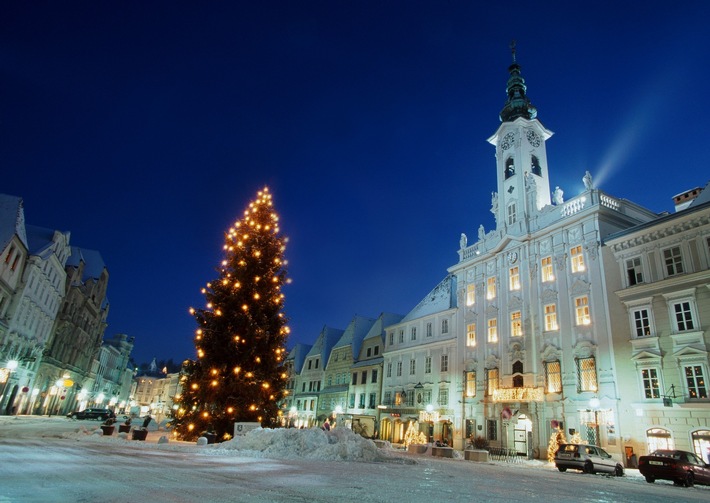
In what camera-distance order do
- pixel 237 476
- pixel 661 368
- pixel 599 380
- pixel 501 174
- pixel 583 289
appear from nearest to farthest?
pixel 237 476 → pixel 661 368 → pixel 599 380 → pixel 583 289 → pixel 501 174

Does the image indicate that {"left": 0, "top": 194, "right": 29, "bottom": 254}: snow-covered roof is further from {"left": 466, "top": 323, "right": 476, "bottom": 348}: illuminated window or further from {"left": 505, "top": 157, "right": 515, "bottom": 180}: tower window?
{"left": 505, "top": 157, "right": 515, "bottom": 180}: tower window

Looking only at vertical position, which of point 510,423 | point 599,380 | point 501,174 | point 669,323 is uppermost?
point 501,174

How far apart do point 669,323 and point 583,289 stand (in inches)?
262

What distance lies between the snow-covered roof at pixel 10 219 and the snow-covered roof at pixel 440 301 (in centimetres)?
3827

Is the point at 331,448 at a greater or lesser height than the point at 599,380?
lesser

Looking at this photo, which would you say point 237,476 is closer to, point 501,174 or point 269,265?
point 269,265

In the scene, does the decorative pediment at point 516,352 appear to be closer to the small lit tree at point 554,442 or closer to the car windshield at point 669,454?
the small lit tree at point 554,442

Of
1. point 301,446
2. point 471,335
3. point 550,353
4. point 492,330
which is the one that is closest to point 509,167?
point 492,330

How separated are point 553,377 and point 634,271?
31.6ft

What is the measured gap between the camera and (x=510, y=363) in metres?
37.2

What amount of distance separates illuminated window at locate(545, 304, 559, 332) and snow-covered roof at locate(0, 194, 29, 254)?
44.1 metres

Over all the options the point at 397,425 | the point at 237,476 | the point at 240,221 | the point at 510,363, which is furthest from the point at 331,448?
the point at 397,425

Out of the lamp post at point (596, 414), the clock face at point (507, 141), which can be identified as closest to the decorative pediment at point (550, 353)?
the lamp post at point (596, 414)

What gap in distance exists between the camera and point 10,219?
38.7m
